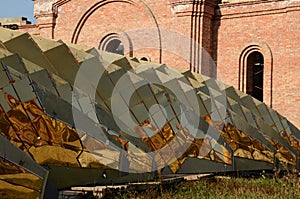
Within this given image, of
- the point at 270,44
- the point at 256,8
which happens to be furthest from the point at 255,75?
the point at 256,8

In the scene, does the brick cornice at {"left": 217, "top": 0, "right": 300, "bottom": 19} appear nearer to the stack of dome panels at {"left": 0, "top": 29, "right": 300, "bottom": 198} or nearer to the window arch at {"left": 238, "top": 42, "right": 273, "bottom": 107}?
the window arch at {"left": 238, "top": 42, "right": 273, "bottom": 107}

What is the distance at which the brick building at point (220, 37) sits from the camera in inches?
737

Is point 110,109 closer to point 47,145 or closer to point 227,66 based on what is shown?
point 47,145

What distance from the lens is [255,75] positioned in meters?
21.0

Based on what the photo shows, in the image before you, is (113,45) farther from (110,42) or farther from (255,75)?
(255,75)

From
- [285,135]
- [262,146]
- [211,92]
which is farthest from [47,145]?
[285,135]

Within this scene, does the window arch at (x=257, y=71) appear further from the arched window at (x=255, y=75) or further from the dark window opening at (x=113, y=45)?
the dark window opening at (x=113, y=45)

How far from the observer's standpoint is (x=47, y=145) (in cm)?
862

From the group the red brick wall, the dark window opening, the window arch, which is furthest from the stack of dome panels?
the dark window opening

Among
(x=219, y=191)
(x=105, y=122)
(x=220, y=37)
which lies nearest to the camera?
(x=219, y=191)

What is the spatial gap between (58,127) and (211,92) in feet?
21.8

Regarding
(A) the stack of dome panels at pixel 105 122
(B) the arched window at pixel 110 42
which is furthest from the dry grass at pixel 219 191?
(B) the arched window at pixel 110 42

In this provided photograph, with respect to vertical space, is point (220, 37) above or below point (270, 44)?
above

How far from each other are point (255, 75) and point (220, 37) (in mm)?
2169
